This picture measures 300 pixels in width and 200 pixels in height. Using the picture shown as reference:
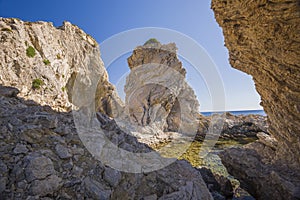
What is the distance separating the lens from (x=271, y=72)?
31.4 ft

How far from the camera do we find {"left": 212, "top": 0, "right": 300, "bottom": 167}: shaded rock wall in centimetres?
723

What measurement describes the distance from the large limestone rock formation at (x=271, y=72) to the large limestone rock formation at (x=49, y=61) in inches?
453

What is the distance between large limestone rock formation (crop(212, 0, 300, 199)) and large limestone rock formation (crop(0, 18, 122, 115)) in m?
11.5

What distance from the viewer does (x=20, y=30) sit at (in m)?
11.1

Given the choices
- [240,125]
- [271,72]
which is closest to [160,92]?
[240,125]

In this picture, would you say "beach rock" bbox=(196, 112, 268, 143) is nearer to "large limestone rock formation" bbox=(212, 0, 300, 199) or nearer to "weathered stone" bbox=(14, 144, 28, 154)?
"large limestone rock formation" bbox=(212, 0, 300, 199)

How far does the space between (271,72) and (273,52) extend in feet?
5.32

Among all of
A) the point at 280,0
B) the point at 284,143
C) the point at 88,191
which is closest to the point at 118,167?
the point at 88,191

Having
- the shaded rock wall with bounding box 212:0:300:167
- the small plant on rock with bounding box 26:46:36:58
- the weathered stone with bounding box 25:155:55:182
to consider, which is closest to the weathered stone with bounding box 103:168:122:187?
the weathered stone with bounding box 25:155:55:182

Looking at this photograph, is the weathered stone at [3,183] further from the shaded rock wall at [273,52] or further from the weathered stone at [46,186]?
the shaded rock wall at [273,52]

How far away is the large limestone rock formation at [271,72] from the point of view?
7.20m

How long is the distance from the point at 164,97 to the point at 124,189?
119 ft

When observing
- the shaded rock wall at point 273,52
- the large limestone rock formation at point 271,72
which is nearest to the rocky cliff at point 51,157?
the large limestone rock formation at point 271,72

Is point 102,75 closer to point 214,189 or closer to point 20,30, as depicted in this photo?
point 20,30
